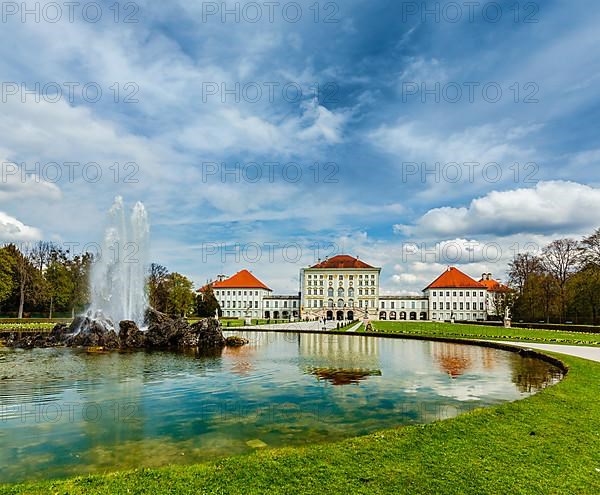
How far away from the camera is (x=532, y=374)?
1260 centimetres

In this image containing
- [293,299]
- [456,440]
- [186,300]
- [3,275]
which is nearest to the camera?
[456,440]

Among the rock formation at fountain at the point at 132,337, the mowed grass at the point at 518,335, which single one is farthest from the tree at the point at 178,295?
the rock formation at fountain at the point at 132,337

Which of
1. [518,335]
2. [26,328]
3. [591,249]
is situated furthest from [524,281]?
[26,328]

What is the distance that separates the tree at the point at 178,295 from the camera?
177ft

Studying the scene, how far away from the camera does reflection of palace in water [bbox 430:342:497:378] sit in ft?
44.8

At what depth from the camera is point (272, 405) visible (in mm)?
8617

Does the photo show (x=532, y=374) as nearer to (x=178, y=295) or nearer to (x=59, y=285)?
(x=178, y=295)

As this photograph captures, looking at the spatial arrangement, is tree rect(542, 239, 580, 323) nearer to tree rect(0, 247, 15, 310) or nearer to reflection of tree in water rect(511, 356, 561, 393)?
reflection of tree in water rect(511, 356, 561, 393)

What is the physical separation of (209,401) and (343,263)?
8259cm

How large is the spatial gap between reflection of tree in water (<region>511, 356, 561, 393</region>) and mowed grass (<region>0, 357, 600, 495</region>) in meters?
4.49

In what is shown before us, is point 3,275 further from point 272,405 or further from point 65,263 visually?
point 272,405

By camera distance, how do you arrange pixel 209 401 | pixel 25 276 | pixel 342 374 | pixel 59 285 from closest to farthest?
pixel 209 401, pixel 342 374, pixel 25 276, pixel 59 285

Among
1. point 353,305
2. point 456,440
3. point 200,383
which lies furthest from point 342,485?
point 353,305

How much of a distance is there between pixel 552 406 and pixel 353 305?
8051 centimetres
